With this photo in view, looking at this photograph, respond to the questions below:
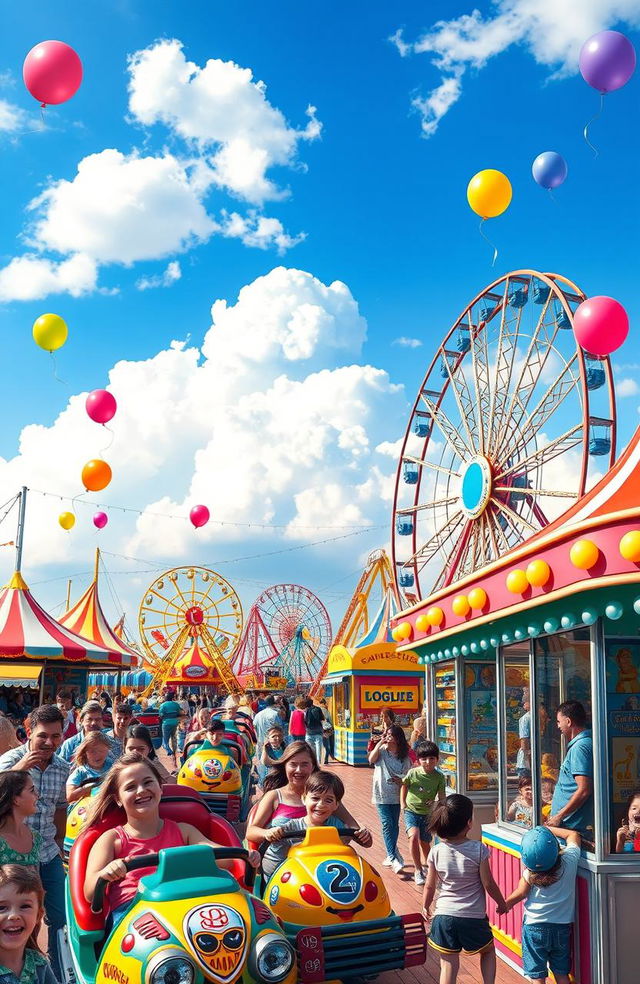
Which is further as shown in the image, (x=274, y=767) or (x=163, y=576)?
(x=163, y=576)

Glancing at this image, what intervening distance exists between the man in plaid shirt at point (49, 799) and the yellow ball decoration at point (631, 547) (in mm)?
3368

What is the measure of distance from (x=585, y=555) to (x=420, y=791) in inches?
139

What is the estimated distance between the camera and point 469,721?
8.28 m

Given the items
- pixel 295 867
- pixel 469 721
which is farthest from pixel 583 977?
pixel 469 721

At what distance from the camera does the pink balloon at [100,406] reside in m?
13.2

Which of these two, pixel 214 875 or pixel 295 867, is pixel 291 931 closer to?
pixel 295 867

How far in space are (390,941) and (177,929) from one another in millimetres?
1431

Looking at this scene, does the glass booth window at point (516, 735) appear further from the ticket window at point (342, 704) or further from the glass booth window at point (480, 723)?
the ticket window at point (342, 704)

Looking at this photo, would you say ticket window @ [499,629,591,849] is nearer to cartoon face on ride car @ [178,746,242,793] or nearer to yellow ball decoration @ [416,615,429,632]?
yellow ball decoration @ [416,615,429,632]

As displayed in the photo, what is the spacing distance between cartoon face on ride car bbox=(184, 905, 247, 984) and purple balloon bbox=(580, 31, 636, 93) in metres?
6.79

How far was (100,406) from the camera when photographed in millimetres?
13250

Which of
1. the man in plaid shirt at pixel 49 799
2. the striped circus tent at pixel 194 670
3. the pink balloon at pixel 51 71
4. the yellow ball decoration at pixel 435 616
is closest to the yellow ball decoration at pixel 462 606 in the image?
the yellow ball decoration at pixel 435 616

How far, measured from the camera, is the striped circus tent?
40.3m

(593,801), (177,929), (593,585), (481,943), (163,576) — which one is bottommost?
(481,943)
